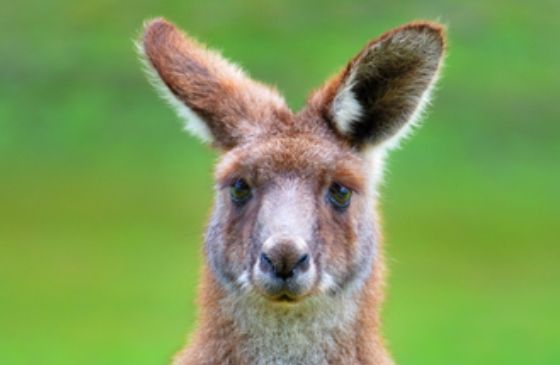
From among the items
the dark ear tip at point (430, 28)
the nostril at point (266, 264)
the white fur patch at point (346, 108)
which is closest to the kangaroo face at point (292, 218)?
the nostril at point (266, 264)

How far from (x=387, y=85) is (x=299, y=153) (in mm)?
656

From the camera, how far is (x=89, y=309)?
79.4 feet

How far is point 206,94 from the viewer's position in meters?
12.4

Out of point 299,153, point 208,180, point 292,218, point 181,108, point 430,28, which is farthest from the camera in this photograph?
point 208,180

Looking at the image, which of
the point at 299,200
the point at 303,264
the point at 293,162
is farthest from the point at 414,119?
the point at 303,264

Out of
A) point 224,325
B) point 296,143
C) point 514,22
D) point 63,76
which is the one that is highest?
point 514,22

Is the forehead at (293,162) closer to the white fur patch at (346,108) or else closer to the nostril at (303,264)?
the white fur patch at (346,108)

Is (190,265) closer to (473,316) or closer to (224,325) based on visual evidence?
(473,316)

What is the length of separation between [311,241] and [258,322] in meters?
0.52

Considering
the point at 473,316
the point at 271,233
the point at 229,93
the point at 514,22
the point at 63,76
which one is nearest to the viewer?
the point at 271,233

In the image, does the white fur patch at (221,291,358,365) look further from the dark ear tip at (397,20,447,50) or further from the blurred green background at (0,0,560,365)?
the blurred green background at (0,0,560,365)

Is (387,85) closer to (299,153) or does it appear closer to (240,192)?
(299,153)

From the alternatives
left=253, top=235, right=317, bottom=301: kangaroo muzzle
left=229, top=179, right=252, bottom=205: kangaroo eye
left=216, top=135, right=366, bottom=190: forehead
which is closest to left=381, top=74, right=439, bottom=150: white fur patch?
left=216, top=135, right=366, bottom=190: forehead

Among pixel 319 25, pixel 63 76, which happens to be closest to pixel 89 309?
pixel 63 76
